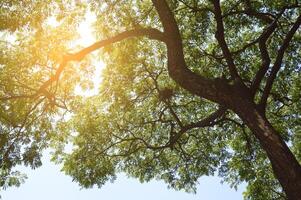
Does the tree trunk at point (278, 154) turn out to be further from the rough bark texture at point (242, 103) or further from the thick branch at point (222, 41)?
the thick branch at point (222, 41)

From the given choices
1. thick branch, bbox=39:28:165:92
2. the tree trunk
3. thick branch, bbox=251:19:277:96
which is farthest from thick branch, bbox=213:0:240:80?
thick branch, bbox=39:28:165:92

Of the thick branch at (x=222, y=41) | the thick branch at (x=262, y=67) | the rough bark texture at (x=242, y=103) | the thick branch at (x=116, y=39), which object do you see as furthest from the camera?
the thick branch at (x=116, y=39)

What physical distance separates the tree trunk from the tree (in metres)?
2.87

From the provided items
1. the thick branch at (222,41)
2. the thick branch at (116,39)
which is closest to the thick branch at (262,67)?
the thick branch at (222,41)

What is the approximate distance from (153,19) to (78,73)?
368 cm

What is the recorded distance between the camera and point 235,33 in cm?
1590

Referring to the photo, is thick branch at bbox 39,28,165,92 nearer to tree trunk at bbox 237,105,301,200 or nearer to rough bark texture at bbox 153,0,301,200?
rough bark texture at bbox 153,0,301,200

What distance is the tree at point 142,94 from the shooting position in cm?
1416

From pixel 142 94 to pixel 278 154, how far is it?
10066mm

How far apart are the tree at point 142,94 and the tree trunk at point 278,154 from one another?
9.42ft

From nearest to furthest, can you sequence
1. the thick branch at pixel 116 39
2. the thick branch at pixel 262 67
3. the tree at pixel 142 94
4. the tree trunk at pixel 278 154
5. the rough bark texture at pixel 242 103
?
the tree trunk at pixel 278 154, the rough bark texture at pixel 242 103, the thick branch at pixel 262 67, the thick branch at pixel 116 39, the tree at pixel 142 94

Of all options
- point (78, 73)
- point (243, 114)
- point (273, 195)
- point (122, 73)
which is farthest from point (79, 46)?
point (273, 195)

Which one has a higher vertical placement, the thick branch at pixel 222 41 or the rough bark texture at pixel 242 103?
the thick branch at pixel 222 41

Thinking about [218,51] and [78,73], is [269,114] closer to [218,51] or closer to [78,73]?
[218,51]
